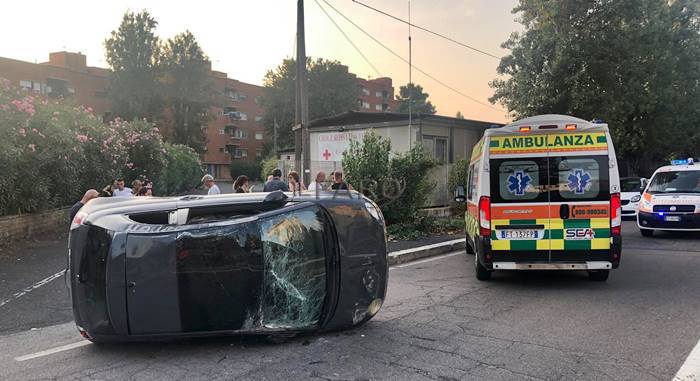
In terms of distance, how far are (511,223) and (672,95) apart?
1793cm

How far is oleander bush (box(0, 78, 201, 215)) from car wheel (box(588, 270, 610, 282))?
9956 mm

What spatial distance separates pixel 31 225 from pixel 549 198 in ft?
32.4

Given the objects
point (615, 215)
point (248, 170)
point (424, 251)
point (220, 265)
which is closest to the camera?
point (220, 265)

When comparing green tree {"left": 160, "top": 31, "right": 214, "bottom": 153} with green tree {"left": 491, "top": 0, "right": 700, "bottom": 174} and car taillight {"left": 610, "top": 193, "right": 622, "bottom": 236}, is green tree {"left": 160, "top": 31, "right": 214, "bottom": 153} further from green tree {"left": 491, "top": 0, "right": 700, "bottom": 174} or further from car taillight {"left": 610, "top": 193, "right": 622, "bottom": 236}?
car taillight {"left": 610, "top": 193, "right": 622, "bottom": 236}

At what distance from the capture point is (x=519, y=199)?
7094 mm

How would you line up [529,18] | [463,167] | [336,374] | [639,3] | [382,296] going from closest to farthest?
[336,374], [382,296], [463,167], [639,3], [529,18]

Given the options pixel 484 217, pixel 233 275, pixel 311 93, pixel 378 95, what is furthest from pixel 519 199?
pixel 378 95

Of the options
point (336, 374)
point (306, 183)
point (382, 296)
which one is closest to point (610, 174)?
point (382, 296)

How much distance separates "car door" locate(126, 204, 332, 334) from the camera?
14.1 feet

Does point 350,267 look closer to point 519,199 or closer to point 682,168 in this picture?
point 519,199

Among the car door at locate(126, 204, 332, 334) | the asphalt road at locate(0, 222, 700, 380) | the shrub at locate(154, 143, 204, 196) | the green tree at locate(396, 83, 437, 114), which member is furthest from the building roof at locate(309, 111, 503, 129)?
the green tree at locate(396, 83, 437, 114)

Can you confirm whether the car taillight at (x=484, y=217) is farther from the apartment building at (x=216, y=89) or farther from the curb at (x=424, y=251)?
the apartment building at (x=216, y=89)

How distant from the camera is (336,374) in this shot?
13.0 feet

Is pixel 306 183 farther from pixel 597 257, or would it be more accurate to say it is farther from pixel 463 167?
pixel 597 257
